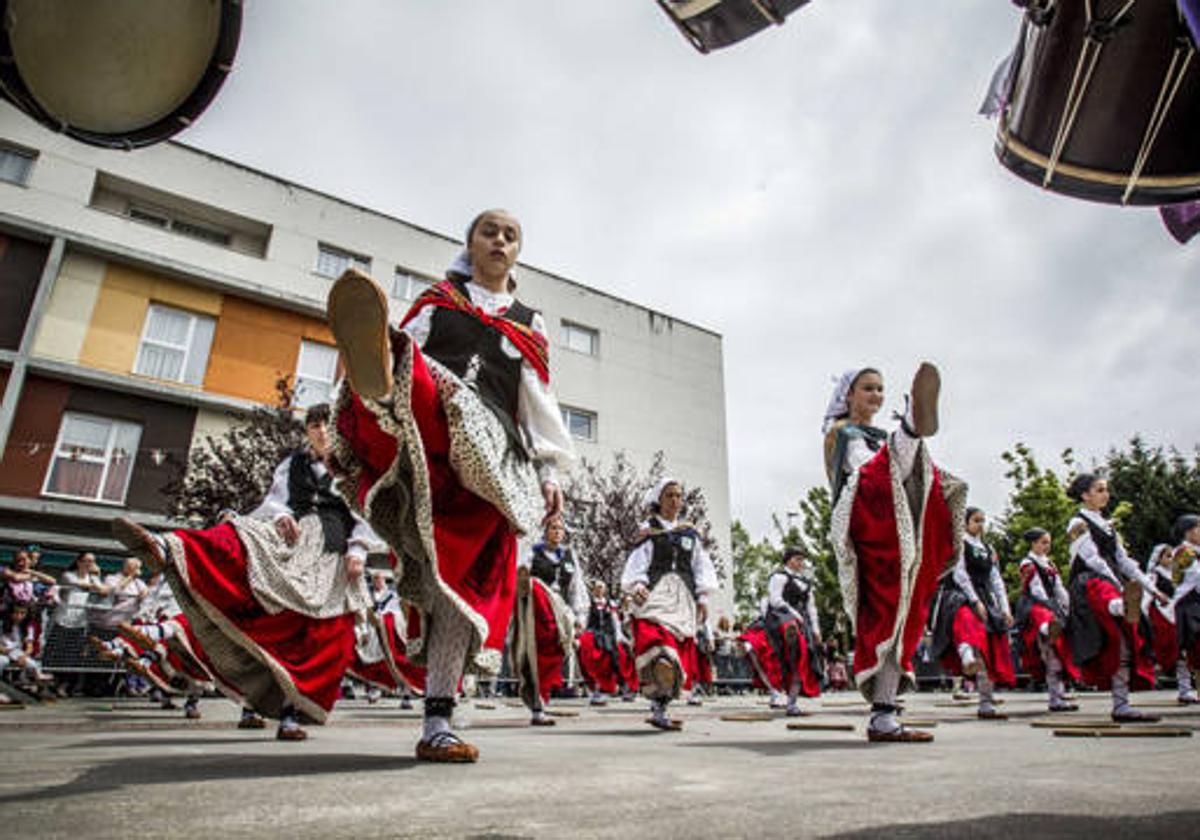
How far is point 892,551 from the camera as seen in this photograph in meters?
4.07

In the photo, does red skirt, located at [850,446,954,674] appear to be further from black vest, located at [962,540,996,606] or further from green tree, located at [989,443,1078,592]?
green tree, located at [989,443,1078,592]

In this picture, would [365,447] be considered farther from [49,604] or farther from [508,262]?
[49,604]

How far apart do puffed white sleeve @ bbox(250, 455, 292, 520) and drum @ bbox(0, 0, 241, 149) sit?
2.83 metres

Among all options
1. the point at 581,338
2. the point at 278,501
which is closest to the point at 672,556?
the point at 278,501

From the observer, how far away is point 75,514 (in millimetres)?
15234

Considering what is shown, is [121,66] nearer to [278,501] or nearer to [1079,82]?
[1079,82]

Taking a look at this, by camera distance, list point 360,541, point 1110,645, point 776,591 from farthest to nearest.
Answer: point 776,591, point 1110,645, point 360,541

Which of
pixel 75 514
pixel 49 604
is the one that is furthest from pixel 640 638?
pixel 75 514

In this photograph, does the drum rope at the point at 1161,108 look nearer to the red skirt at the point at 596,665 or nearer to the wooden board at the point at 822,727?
the wooden board at the point at 822,727

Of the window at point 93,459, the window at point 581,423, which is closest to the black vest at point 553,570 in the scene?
the window at point 93,459

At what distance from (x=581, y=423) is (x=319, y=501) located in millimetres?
19242

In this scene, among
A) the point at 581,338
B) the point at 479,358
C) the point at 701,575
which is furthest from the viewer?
the point at 581,338

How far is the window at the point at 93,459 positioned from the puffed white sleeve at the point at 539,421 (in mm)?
16529

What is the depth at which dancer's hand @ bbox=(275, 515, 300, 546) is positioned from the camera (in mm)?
4379
